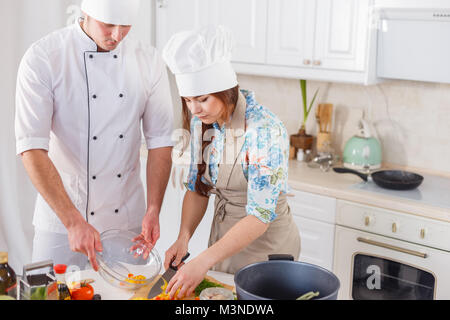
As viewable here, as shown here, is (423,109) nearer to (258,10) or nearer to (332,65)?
(332,65)

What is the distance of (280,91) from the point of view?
3.35 meters

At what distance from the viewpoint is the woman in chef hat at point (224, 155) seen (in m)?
1.54

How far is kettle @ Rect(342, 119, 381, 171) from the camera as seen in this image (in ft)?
9.36

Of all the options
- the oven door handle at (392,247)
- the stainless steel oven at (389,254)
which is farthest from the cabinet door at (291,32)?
the oven door handle at (392,247)

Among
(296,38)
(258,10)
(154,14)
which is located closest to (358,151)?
(296,38)

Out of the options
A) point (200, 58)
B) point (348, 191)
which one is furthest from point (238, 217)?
point (348, 191)

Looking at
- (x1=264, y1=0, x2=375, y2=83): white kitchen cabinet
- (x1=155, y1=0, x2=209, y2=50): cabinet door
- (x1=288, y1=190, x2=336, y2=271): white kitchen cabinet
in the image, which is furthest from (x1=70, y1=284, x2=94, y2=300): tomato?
(x1=155, y1=0, x2=209, y2=50): cabinet door

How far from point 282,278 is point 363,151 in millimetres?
1748

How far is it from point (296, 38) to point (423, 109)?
78cm

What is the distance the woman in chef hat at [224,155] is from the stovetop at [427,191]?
92cm

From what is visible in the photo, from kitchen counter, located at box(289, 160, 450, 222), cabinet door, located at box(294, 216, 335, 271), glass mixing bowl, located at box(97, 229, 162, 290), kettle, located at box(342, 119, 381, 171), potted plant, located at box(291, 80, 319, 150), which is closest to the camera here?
glass mixing bowl, located at box(97, 229, 162, 290)

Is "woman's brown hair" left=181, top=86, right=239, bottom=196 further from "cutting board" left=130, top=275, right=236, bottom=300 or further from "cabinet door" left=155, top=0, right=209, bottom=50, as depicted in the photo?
"cabinet door" left=155, top=0, right=209, bottom=50

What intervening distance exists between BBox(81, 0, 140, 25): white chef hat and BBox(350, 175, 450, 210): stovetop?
1.45 meters

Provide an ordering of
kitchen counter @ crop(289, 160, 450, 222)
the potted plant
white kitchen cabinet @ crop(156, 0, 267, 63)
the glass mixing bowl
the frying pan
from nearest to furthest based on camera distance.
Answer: the glass mixing bowl
kitchen counter @ crop(289, 160, 450, 222)
the frying pan
white kitchen cabinet @ crop(156, 0, 267, 63)
the potted plant
